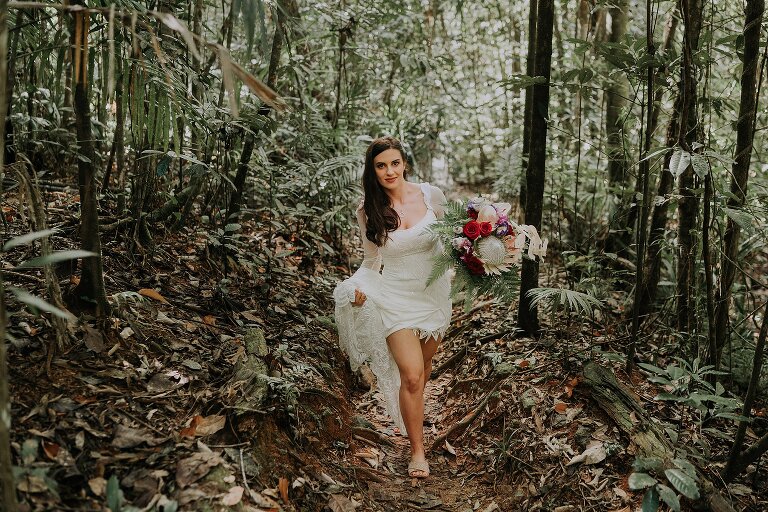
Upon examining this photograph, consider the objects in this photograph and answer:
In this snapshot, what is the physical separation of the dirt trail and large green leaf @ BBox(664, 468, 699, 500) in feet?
3.51

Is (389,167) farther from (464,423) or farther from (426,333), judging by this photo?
(464,423)

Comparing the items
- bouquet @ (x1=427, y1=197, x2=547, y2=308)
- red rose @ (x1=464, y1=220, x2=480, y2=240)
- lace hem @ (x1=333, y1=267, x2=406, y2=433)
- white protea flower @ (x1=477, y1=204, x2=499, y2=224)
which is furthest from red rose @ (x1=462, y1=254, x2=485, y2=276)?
lace hem @ (x1=333, y1=267, x2=406, y2=433)

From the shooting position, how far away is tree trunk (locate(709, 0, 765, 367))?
Result: 3.25 m

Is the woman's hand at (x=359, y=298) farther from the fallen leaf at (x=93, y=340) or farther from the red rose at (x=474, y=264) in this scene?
the fallen leaf at (x=93, y=340)

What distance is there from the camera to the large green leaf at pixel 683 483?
8.13 feet

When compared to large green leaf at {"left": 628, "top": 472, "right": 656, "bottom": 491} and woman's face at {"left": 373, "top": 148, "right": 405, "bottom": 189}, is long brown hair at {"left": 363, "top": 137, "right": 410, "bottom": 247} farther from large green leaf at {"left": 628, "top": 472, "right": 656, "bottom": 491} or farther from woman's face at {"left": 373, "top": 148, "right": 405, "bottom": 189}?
large green leaf at {"left": 628, "top": 472, "right": 656, "bottom": 491}

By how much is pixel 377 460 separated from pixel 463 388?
1145mm

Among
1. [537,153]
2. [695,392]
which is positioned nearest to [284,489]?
[695,392]

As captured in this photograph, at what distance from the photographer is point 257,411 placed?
2.89 m

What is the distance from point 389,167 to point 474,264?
2.93 ft

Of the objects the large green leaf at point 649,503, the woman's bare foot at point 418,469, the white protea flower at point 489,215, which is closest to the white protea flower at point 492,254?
the white protea flower at point 489,215

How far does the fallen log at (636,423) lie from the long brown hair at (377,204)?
1534 mm

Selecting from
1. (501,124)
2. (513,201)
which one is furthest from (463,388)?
(501,124)

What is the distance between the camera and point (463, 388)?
185 inches
